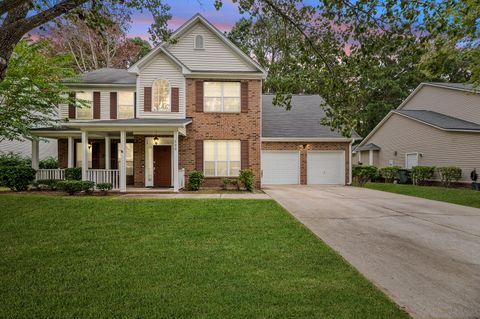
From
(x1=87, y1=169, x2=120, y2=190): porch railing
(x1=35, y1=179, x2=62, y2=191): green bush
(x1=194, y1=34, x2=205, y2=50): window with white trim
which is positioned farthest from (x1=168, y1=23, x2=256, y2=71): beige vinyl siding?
(x1=35, y1=179, x2=62, y2=191): green bush

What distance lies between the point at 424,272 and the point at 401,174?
18.2 m

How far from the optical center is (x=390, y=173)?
22.0m

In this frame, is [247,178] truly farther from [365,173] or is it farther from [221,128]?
[365,173]

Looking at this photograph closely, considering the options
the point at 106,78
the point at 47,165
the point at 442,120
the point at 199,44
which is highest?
the point at 199,44

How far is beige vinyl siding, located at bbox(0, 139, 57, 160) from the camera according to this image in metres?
21.5

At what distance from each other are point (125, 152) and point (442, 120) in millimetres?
19569

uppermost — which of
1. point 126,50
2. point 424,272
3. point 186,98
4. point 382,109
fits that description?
point 126,50

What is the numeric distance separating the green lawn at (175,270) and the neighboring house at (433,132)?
15461 millimetres

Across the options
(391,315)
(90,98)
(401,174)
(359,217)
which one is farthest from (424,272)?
(401,174)

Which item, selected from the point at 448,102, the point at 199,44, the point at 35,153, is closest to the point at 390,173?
the point at 448,102

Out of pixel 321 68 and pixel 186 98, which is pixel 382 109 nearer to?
pixel 186 98

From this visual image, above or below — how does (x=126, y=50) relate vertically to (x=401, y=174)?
above

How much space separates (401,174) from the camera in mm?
20906

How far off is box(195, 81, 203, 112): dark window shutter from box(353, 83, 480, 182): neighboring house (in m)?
13.7
